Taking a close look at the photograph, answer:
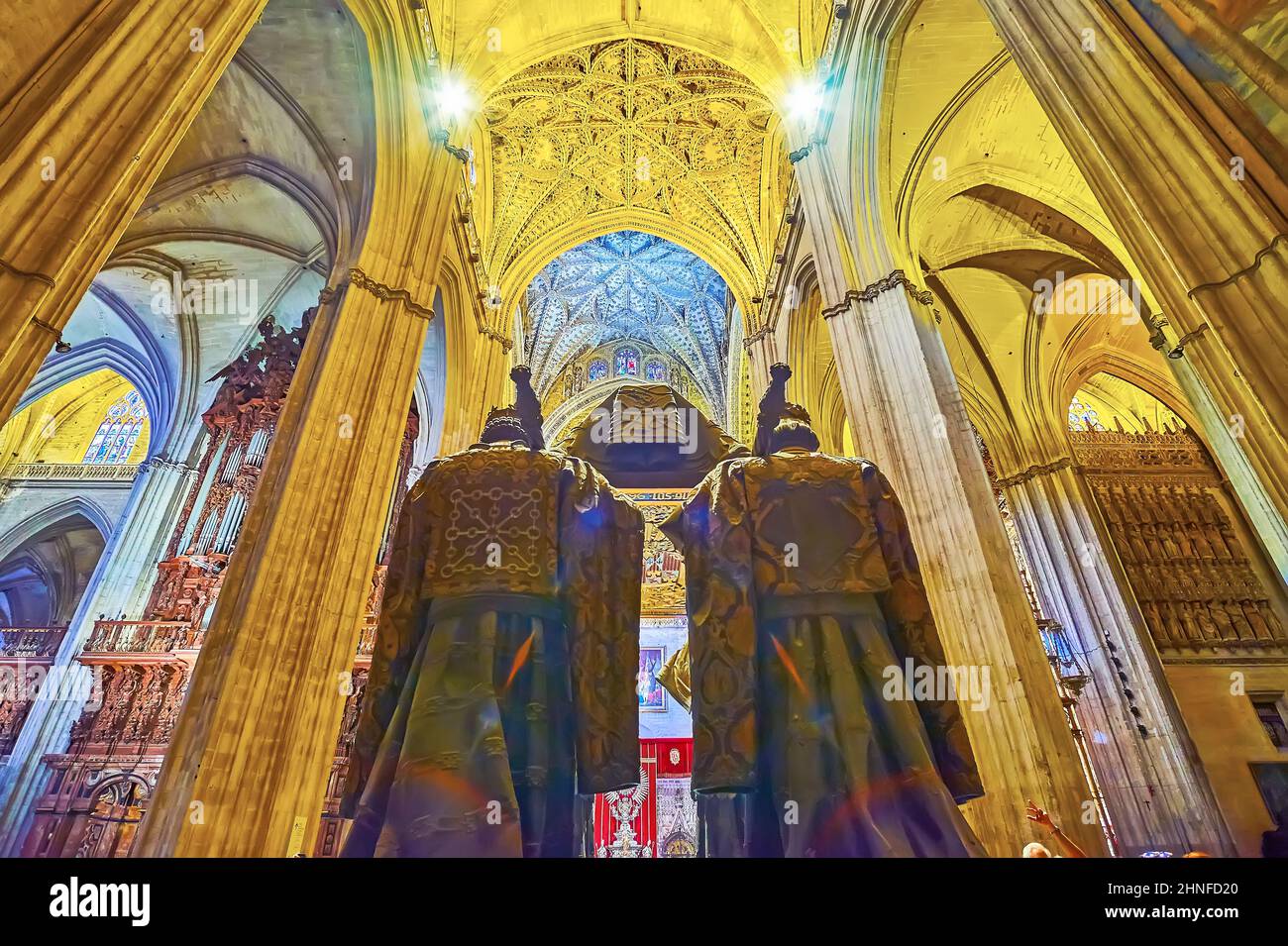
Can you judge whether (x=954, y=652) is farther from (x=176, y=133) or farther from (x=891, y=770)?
(x=176, y=133)

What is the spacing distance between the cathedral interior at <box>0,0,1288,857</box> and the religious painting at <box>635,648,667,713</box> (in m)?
0.07

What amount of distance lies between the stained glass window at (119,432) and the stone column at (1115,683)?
20.9 m

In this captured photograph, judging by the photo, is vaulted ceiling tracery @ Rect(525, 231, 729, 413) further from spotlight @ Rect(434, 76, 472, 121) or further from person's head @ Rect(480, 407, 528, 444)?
person's head @ Rect(480, 407, 528, 444)

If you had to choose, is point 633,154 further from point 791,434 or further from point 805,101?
point 791,434

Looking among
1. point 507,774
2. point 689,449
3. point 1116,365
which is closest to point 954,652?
point 689,449

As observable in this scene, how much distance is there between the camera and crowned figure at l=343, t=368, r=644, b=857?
5.00ft

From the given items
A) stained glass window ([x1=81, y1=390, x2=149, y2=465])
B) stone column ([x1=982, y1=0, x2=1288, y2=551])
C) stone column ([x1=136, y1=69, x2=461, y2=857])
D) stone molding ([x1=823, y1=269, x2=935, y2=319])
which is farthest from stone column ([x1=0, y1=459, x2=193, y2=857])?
stone column ([x1=982, y1=0, x2=1288, y2=551])

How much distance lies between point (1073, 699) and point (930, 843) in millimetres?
10543

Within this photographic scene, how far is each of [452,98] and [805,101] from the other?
5.59 m

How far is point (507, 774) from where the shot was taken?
1.54 meters

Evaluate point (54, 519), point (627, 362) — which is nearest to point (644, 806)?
point (54, 519)

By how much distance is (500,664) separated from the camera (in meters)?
1.79

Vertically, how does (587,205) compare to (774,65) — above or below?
above

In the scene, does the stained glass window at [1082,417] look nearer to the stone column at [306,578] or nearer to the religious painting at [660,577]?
the religious painting at [660,577]
